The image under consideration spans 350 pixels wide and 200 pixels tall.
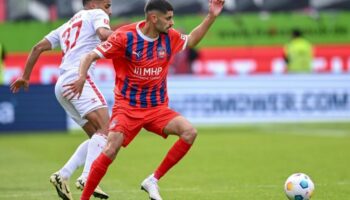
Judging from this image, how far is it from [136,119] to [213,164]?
212 inches

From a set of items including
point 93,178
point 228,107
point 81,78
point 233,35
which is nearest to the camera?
point 81,78

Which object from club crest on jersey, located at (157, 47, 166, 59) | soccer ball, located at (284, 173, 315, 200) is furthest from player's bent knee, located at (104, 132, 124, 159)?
soccer ball, located at (284, 173, 315, 200)

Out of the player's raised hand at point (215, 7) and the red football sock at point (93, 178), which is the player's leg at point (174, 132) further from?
the player's raised hand at point (215, 7)

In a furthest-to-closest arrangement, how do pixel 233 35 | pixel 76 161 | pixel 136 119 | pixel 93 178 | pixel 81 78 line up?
pixel 233 35 → pixel 76 161 → pixel 136 119 → pixel 93 178 → pixel 81 78

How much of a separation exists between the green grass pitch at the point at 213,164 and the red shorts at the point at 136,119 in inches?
47.5

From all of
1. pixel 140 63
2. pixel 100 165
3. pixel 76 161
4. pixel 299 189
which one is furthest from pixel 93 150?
pixel 299 189

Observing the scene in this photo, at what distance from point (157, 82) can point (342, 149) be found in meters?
8.36

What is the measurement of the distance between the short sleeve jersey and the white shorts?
0.78 metres

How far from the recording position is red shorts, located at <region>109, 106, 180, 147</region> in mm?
9375

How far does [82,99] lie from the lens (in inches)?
407

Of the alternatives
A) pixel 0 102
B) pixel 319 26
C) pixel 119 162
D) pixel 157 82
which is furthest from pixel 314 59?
pixel 157 82

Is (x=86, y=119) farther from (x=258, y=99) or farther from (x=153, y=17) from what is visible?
(x=258, y=99)

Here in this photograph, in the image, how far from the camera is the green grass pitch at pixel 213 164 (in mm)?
11039

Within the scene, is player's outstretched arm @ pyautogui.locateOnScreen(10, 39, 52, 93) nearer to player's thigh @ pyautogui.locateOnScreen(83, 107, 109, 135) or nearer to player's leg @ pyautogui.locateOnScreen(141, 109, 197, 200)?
player's thigh @ pyautogui.locateOnScreen(83, 107, 109, 135)
